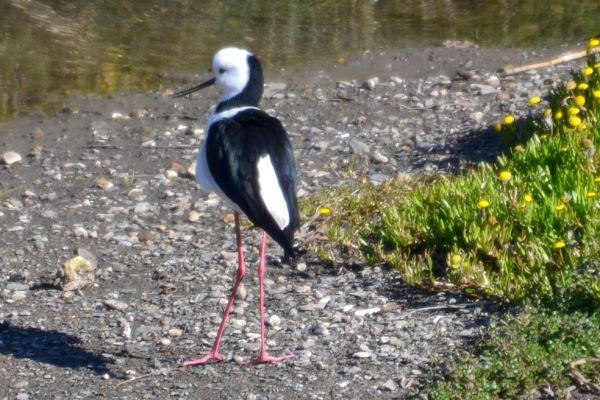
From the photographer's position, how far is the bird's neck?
4.84 metres


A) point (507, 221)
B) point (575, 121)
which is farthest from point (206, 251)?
point (575, 121)

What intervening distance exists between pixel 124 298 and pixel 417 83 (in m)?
3.53

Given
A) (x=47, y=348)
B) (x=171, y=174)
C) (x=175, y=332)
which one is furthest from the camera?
(x=171, y=174)

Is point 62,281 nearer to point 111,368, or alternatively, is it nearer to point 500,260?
point 111,368

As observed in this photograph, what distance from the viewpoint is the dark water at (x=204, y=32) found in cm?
824

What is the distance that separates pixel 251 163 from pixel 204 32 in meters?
5.40

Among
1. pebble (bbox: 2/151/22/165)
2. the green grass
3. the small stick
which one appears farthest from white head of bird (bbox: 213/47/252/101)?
the small stick

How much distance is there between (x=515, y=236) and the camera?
446cm

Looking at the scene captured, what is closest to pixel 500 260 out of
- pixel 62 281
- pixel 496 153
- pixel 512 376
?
pixel 512 376

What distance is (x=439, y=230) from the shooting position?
4617 millimetres

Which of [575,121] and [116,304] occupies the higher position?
[575,121]

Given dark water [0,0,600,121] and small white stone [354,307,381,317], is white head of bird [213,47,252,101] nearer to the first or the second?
small white stone [354,307,381,317]

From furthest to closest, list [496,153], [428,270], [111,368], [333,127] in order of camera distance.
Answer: [333,127], [496,153], [428,270], [111,368]

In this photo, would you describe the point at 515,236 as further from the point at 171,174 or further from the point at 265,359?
the point at 171,174
